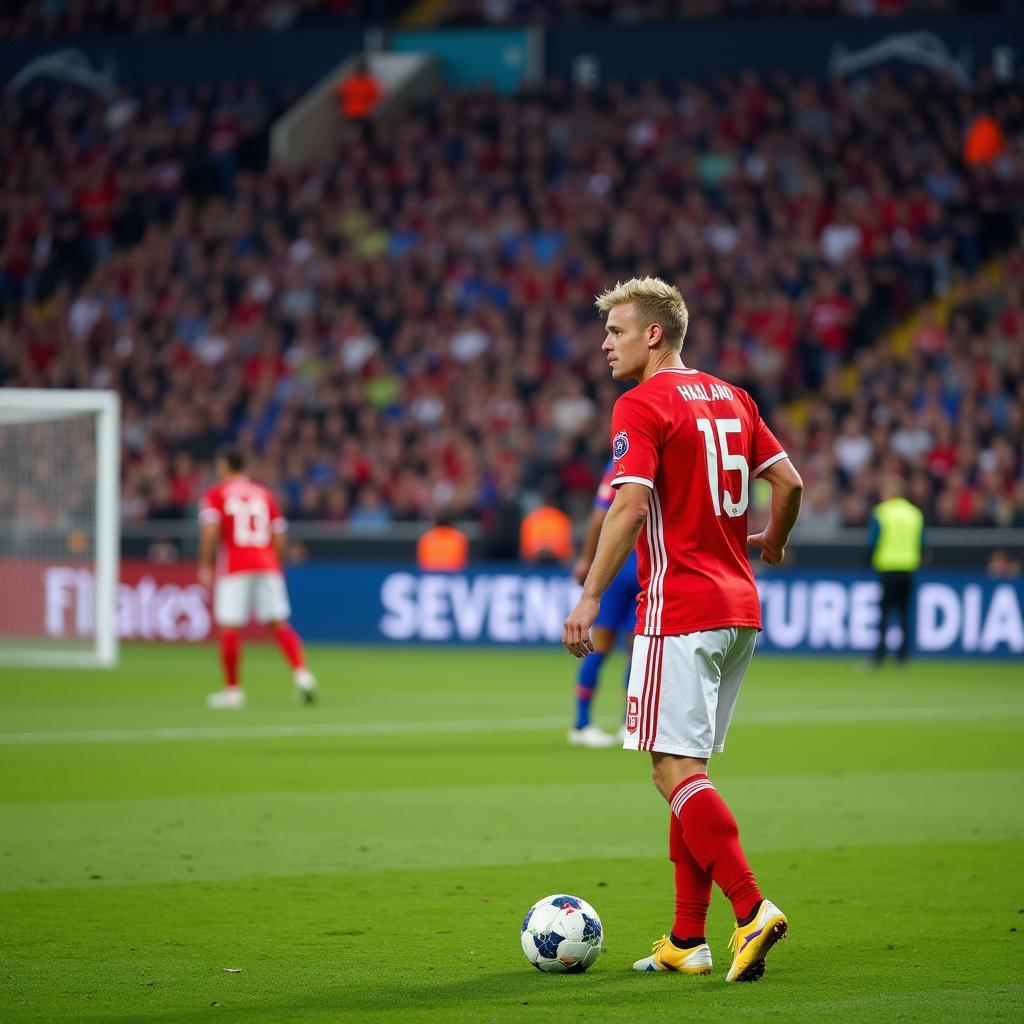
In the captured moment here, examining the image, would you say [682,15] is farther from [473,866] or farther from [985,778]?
[473,866]

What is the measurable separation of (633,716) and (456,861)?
291 centimetres

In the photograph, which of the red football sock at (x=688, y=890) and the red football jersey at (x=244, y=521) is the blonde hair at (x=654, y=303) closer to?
the red football sock at (x=688, y=890)

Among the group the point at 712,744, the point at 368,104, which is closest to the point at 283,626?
the point at 712,744

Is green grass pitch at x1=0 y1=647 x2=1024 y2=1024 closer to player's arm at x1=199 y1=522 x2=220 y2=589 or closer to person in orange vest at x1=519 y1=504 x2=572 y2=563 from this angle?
player's arm at x1=199 y1=522 x2=220 y2=589

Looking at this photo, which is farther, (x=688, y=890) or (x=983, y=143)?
(x=983, y=143)

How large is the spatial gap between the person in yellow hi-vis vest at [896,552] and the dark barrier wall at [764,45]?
497 inches

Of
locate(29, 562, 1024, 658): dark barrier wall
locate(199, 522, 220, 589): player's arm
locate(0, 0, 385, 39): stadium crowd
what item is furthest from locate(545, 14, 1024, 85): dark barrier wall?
locate(199, 522, 220, 589): player's arm

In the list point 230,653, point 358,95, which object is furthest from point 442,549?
point 358,95

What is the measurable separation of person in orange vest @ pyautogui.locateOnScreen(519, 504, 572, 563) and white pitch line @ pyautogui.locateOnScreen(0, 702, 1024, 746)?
8524mm

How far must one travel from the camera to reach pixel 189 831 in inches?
392

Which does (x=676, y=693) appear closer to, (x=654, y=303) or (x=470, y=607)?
(x=654, y=303)

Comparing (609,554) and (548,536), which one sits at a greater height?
(609,554)

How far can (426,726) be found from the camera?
16.1 meters

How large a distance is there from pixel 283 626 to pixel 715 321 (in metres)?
12.9
